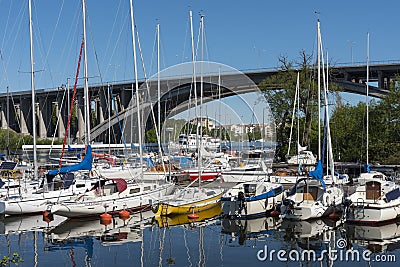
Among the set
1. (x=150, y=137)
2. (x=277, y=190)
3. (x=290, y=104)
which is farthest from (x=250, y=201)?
(x=150, y=137)

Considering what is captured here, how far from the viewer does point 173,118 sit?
4288cm

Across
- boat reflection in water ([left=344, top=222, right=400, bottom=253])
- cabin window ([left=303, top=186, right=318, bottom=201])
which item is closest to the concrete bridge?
cabin window ([left=303, top=186, right=318, bottom=201])

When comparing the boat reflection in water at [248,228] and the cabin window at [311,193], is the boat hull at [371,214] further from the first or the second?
the boat reflection in water at [248,228]

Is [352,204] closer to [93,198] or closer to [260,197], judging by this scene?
[260,197]

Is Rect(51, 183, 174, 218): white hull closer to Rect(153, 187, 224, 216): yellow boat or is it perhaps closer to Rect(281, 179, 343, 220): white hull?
Rect(153, 187, 224, 216): yellow boat

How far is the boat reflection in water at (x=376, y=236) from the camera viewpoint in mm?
22047

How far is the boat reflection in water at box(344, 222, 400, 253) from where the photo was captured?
22.0m

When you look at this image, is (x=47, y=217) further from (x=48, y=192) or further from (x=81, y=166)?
(x=81, y=166)

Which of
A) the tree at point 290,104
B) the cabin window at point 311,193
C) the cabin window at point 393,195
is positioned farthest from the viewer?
the tree at point 290,104

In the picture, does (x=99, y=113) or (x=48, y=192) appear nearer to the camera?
(x=48, y=192)

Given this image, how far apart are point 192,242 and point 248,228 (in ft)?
12.6

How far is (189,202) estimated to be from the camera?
29.2m

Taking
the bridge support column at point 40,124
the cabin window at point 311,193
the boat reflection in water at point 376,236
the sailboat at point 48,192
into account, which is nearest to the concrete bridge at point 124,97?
the bridge support column at point 40,124

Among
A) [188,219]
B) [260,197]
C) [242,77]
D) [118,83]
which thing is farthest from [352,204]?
[118,83]
